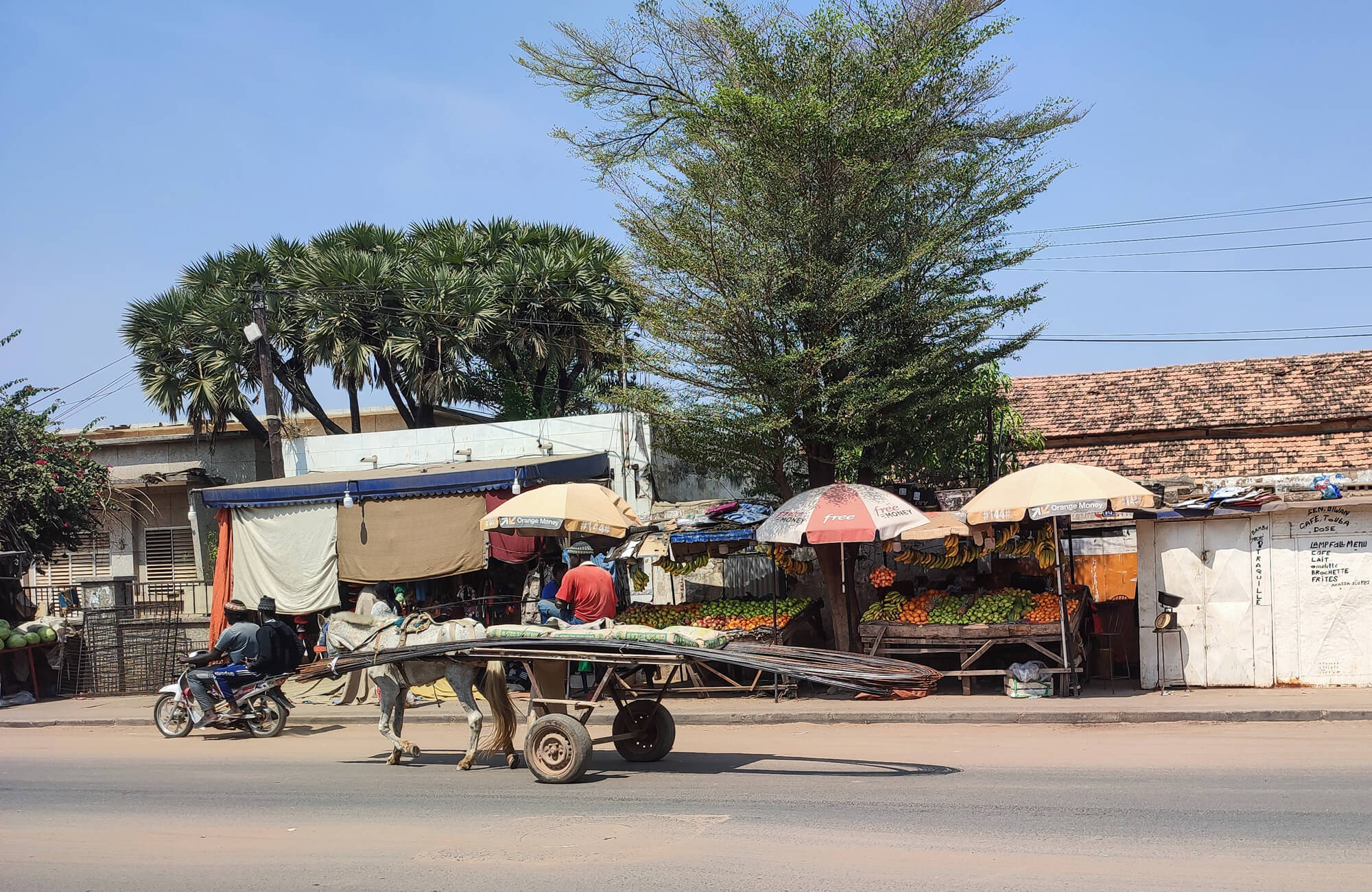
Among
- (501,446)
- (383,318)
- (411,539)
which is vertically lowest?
(411,539)

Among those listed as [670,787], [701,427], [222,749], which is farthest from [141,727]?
[670,787]

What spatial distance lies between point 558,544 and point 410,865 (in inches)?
476

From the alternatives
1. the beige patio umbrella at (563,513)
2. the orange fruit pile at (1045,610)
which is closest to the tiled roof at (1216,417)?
the orange fruit pile at (1045,610)

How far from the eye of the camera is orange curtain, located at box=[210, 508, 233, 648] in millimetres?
19906

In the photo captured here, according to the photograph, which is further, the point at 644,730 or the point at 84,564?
the point at 84,564

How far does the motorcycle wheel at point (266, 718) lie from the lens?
1431 cm

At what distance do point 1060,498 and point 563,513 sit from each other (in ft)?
A: 21.4

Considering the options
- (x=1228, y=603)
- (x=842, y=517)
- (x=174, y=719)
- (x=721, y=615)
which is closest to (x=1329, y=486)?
(x=1228, y=603)

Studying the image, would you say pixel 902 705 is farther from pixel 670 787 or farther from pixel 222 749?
pixel 222 749

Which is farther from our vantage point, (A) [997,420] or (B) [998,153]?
(A) [997,420]

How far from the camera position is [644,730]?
10742 millimetres

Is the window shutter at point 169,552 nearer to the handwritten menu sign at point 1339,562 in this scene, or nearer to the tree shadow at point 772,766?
the tree shadow at point 772,766

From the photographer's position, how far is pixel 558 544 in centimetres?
1922

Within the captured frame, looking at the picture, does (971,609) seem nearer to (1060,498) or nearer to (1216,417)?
(1060,498)
